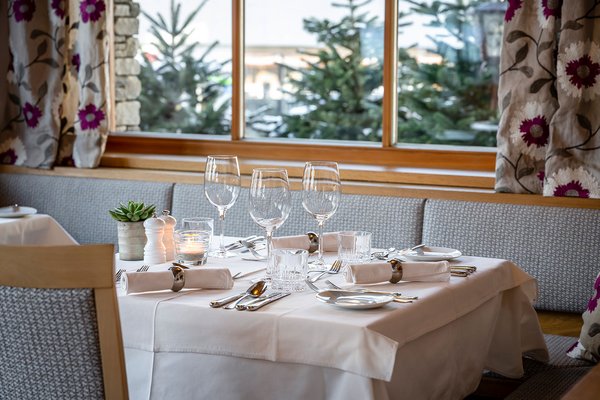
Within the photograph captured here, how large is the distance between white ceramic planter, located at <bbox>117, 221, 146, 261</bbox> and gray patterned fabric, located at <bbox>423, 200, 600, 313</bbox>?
1305 millimetres

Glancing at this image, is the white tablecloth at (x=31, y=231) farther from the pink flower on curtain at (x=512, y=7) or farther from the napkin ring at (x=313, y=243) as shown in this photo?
the pink flower on curtain at (x=512, y=7)

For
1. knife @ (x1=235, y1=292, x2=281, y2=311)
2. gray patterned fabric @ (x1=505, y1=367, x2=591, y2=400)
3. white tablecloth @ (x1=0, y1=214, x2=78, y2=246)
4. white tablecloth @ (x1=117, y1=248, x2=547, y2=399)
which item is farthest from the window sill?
knife @ (x1=235, y1=292, x2=281, y2=311)

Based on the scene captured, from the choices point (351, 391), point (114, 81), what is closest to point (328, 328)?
point (351, 391)

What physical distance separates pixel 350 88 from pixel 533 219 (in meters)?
1.18

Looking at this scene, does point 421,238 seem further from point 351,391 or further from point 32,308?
point 32,308

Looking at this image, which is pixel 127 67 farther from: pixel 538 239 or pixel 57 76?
pixel 538 239

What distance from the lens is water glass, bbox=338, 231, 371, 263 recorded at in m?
2.61

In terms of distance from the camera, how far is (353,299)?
2.17 meters

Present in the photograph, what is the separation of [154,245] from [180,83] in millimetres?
2283

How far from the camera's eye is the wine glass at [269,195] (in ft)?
8.18

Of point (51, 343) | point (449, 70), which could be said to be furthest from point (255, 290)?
point (449, 70)

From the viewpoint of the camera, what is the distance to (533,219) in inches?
138

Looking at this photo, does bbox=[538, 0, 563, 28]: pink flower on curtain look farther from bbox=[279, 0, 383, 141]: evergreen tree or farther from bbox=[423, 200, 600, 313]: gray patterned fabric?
bbox=[279, 0, 383, 141]: evergreen tree

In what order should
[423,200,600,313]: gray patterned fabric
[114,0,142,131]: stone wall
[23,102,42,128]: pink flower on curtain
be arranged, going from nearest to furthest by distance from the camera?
[423,200,600,313]: gray patterned fabric < [23,102,42,128]: pink flower on curtain < [114,0,142,131]: stone wall
